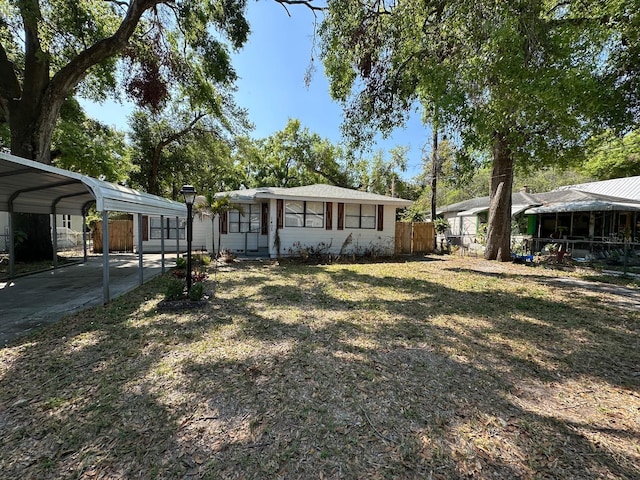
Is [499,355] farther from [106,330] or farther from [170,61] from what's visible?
[170,61]

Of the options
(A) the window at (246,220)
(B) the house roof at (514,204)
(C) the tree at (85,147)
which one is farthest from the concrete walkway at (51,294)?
(B) the house roof at (514,204)

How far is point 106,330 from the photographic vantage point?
4.09 meters

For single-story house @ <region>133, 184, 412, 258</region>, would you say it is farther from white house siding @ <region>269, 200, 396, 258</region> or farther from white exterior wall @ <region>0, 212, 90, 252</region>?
white exterior wall @ <region>0, 212, 90, 252</region>

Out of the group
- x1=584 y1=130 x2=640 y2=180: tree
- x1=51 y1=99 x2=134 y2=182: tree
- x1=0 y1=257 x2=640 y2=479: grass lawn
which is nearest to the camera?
x1=0 y1=257 x2=640 y2=479: grass lawn

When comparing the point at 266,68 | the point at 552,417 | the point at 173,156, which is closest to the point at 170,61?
the point at 266,68

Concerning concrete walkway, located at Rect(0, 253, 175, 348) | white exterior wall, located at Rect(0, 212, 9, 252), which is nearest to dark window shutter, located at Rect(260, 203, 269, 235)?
concrete walkway, located at Rect(0, 253, 175, 348)

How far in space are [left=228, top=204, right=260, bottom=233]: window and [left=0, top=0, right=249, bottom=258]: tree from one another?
497 centimetres

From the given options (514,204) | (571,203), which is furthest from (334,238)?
(514,204)

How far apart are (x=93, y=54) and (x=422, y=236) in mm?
14352

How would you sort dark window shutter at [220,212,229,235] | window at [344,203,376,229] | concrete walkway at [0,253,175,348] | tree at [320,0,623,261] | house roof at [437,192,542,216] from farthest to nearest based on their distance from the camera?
1. house roof at [437,192,542,216]
2. dark window shutter at [220,212,229,235]
3. window at [344,203,376,229]
4. tree at [320,0,623,261]
5. concrete walkway at [0,253,175,348]

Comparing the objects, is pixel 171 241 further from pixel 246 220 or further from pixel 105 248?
pixel 105 248

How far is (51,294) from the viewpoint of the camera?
5977 mm

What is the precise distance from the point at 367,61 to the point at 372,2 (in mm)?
1292

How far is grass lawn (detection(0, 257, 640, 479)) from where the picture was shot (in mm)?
1917
